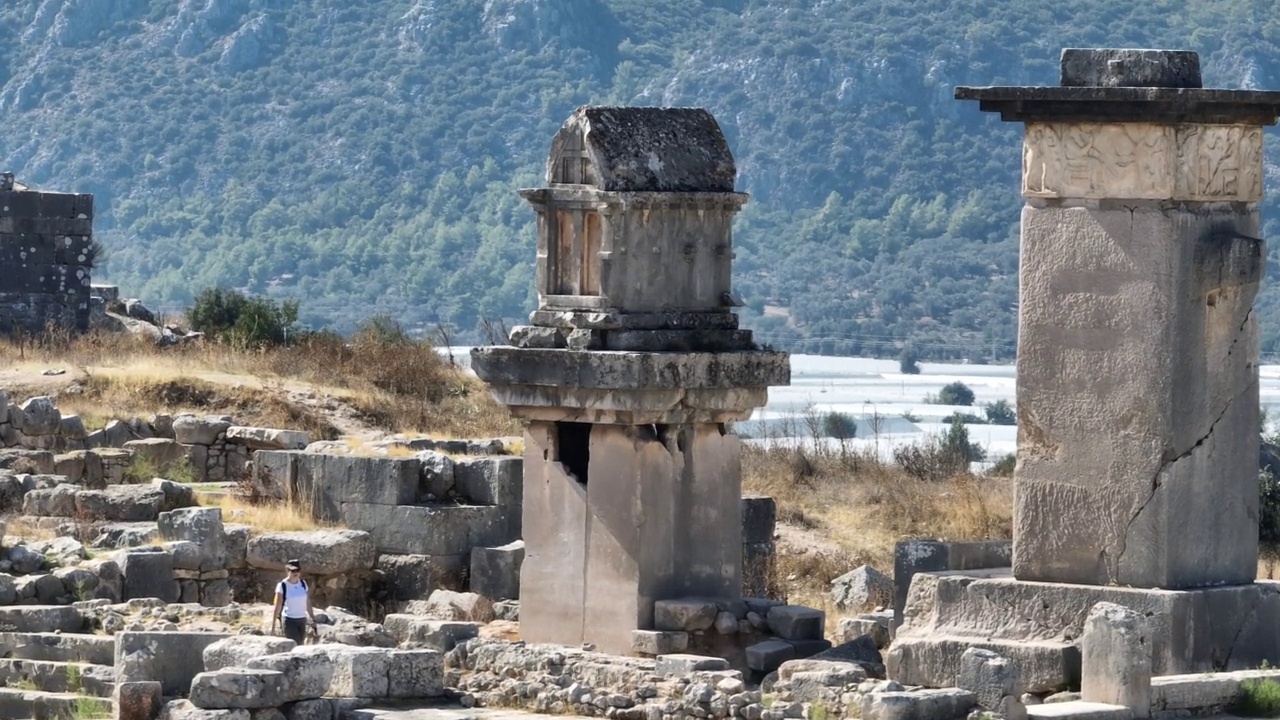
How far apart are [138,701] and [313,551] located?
16.6ft

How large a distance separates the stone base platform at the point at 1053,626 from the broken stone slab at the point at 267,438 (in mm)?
9725

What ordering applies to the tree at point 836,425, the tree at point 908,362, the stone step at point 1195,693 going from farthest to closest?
the tree at point 908,362
the tree at point 836,425
the stone step at point 1195,693

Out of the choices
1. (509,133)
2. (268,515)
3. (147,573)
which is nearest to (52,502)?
(268,515)

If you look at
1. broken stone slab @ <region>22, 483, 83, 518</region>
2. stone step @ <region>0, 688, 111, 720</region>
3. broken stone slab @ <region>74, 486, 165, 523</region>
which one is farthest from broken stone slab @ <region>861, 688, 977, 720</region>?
broken stone slab @ <region>22, 483, 83, 518</region>

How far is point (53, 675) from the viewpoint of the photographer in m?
14.0

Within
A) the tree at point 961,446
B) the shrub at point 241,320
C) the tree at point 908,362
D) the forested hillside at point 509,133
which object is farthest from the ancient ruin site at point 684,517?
the tree at point 908,362

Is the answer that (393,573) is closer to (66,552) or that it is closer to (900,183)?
(66,552)

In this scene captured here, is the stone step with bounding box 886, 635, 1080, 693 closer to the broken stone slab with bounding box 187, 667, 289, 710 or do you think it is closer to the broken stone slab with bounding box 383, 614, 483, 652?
the broken stone slab with bounding box 187, 667, 289, 710

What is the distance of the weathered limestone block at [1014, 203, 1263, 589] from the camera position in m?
12.1

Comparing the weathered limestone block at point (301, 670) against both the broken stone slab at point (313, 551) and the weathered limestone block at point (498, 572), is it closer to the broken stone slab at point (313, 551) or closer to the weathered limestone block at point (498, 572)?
the broken stone slab at point (313, 551)

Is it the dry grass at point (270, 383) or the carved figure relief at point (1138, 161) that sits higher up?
the carved figure relief at point (1138, 161)

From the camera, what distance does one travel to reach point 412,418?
2491 cm

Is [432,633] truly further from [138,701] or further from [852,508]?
[852,508]

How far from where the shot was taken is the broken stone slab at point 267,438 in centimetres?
2155
